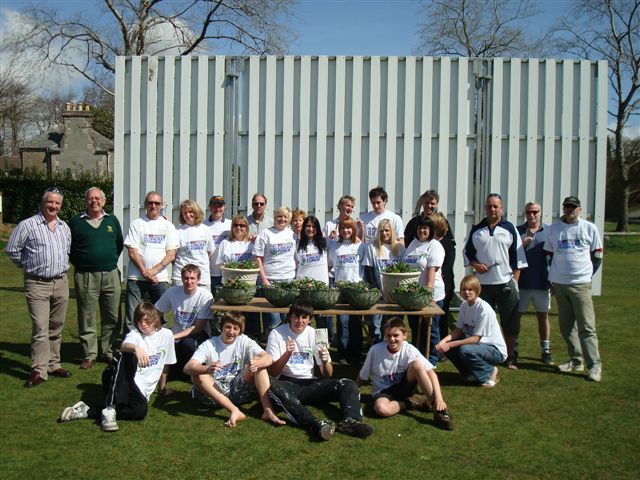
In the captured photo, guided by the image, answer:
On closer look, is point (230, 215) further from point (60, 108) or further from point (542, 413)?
point (60, 108)

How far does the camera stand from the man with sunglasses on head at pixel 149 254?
726 centimetres

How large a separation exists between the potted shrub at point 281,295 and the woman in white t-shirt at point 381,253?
1063 millimetres

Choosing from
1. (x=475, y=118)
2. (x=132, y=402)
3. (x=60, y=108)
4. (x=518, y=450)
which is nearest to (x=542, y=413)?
(x=518, y=450)

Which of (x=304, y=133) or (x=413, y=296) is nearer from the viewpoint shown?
(x=413, y=296)

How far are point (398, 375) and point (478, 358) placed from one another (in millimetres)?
1153

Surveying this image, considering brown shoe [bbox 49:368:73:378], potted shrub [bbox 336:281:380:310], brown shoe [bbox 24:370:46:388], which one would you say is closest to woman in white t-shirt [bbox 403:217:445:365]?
potted shrub [bbox 336:281:380:310]

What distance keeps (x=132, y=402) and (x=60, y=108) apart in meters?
61.8

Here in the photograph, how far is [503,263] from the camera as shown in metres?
7.21

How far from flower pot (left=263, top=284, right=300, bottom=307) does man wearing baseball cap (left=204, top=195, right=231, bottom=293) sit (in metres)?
1.41

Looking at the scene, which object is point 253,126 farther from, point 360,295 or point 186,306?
point 360,295

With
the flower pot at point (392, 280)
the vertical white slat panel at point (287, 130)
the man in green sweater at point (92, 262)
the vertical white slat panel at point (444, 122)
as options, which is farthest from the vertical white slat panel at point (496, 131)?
the man in green sweater at point (92, 262)

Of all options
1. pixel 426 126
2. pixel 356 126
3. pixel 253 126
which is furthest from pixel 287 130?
pixel 426 126

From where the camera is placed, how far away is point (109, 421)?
5328 mm

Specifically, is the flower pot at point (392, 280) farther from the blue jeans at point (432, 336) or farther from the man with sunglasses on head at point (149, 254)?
the man with sunglasses on head at point (149, 254)
